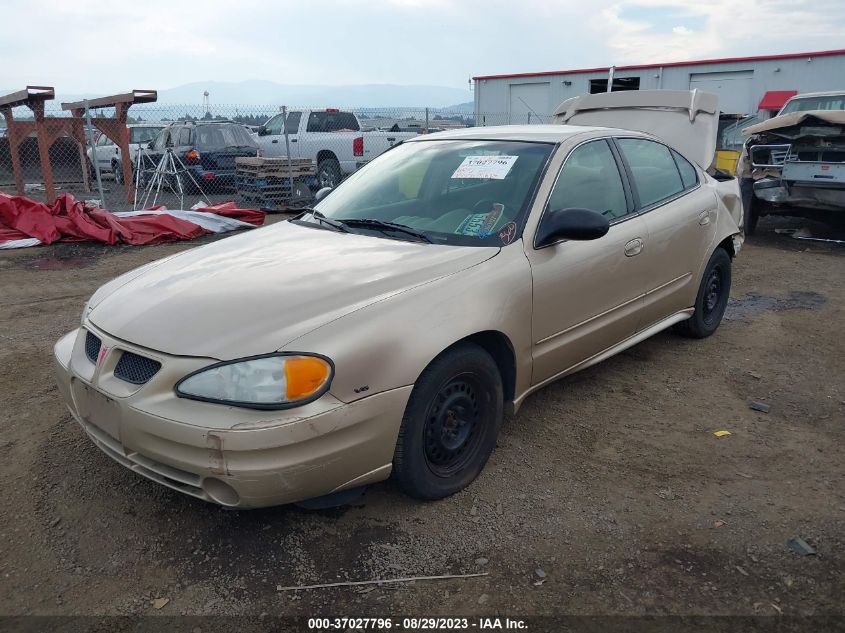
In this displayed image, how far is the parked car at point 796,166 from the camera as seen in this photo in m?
7.93

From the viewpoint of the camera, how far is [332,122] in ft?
50.2

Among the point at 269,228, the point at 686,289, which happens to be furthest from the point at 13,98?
the point at 686,289

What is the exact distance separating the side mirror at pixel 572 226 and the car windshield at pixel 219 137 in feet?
42.5

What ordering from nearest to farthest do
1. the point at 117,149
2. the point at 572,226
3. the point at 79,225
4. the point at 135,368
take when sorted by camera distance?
the point at 135,368 < the point at 572,226 < the point at 79,225 < the point at 117,149

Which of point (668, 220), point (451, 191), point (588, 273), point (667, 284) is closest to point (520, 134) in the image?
point (451, 191)

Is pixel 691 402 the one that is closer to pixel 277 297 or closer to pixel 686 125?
pixel 277 297

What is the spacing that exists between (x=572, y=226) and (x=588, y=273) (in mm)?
425

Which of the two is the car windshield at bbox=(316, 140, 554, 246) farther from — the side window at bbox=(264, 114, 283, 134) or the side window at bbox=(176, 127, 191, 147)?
the side window at bbox=(176, 127, 191, 147)

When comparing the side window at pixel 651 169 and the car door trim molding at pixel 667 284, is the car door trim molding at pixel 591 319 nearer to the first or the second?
the car door trim molding at pixel 667 284

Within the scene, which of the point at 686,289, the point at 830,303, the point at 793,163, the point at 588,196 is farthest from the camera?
the point at 793,163

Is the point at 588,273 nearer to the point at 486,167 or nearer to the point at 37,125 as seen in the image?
the point at 486,167

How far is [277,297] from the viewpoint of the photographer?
2.71m

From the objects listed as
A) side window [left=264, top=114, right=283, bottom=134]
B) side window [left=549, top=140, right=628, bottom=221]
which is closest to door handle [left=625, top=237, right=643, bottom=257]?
side window [left=549, top=140, right=628, bottom=221]

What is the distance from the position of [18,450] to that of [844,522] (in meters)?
3.93
